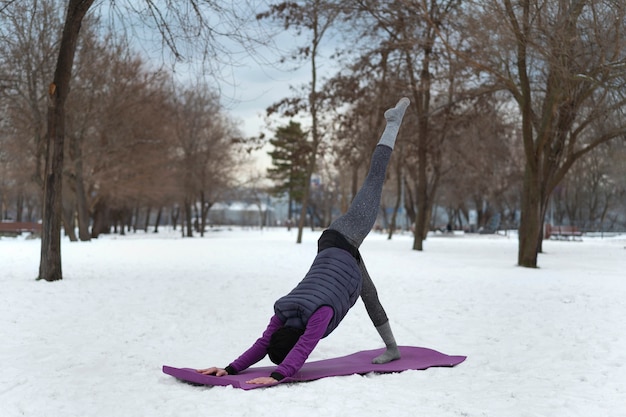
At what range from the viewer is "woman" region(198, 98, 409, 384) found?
17.1ft

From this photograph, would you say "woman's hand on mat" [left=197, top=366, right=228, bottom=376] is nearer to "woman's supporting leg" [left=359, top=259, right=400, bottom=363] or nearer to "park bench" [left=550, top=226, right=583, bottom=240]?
"woman's supporting leg" [left=359, top=259, right=400, bottom=363]

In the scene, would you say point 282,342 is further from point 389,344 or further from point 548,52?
point 548,52

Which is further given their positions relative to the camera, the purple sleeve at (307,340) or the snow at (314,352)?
the purple sleeve at (307,340)

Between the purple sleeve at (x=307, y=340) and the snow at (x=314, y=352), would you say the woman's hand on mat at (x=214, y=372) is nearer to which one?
the snow at (x=314, y=352)

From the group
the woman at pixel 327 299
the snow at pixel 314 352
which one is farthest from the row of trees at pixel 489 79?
the woman at pixel 327 299

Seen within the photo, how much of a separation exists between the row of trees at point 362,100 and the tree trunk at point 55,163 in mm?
28

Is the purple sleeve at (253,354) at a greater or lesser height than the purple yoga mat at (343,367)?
greater

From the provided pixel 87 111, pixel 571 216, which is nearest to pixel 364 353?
pixel 87 111

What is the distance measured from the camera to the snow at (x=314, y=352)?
15.5 ft

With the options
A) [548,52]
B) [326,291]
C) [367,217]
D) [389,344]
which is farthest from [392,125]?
[548,52]

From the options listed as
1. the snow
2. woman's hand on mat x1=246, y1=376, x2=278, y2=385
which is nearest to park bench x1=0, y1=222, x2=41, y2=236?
the snow

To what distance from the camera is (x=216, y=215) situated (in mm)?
101812

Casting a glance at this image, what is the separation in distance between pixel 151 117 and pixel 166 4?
25.6m

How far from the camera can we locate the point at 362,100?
27406mm
